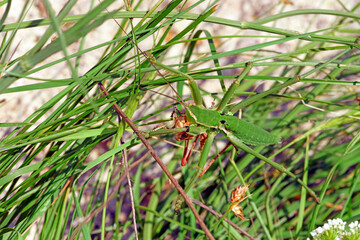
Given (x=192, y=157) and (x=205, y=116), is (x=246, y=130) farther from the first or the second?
(x=192, y=157)

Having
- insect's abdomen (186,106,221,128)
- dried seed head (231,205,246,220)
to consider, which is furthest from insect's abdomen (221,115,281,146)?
dried seed head (231,205,246,220)

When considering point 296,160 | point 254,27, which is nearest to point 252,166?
point 296,160

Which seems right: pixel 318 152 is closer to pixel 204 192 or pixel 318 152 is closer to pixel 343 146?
pixel 343 146

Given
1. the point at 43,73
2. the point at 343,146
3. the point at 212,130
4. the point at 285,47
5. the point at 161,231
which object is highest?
the point at 43,73

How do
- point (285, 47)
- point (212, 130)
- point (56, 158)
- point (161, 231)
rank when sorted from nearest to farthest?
point (56, 158) < point (212, 130) < point (161, 231) < point (285, 47)

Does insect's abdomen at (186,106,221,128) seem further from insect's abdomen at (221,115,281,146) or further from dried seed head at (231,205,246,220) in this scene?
dried seed head at (231,205,246,220)

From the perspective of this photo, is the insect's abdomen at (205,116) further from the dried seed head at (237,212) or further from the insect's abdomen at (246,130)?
the dried seed head at (237,212)

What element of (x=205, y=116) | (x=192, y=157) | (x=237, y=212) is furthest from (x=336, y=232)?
(x=192, y=157)
